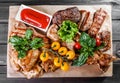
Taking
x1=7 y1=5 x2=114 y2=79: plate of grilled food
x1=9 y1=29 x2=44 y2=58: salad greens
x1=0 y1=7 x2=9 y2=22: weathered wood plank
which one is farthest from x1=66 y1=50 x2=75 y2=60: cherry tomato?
x1=0 y1=7 x2=9 y2=22: weathered wood plank

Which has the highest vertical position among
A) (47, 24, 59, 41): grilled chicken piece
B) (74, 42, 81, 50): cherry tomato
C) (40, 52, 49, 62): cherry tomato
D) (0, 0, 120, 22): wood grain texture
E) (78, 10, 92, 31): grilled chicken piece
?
(0, 0, 120, 22): wood grain texture

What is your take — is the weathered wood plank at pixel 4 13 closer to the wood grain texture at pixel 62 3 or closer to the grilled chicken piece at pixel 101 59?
the wood grain texture at pixel 62 3

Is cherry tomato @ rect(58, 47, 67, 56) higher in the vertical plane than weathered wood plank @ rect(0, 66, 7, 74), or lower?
higher

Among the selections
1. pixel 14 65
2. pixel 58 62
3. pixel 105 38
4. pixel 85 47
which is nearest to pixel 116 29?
pixel 105 38

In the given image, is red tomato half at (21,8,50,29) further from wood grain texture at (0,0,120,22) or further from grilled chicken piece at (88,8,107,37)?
grilled chicken piece at (88,8,107,37)

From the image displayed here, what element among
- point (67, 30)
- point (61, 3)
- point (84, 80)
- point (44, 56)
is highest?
point (61, 3)

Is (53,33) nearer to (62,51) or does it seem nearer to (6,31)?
(62,51)

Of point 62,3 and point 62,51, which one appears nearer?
point 62,51

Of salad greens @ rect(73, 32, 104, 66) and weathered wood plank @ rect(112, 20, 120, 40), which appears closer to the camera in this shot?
salad greens @ rect(73, 32, 104, 66)
